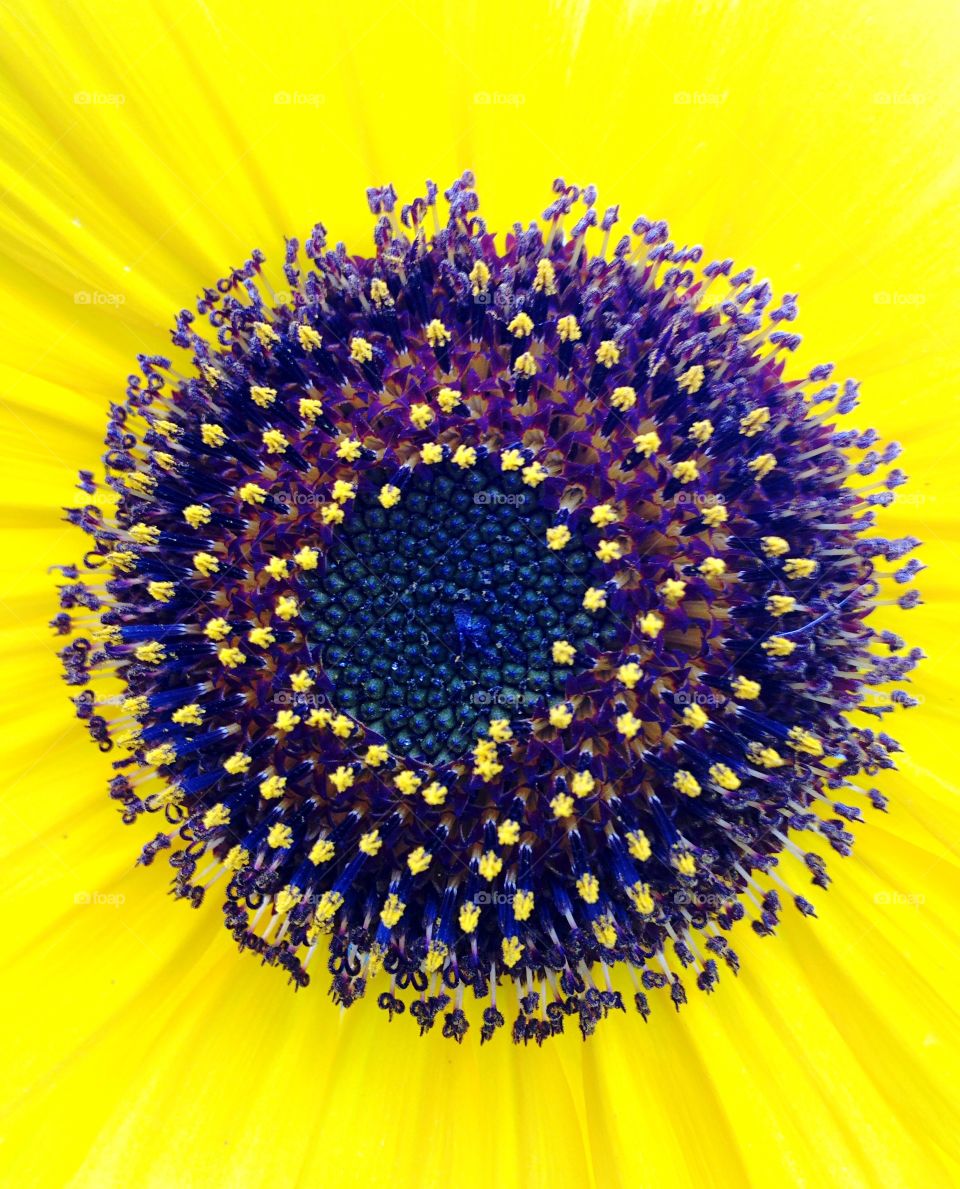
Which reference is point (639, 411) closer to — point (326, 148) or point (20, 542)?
point (326, 148)

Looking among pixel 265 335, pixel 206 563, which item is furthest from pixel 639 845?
pixel 265 335

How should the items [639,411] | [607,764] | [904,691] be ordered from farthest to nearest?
[904,691] < [639,411] < [607,764]

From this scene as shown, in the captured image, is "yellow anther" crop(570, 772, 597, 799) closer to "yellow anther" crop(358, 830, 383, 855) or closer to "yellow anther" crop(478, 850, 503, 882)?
"yellow anther" crop(478, 850, 503, 882)

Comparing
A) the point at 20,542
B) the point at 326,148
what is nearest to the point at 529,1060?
the point at 20,542

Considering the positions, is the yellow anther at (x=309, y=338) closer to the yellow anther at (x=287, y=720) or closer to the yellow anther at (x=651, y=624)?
A: the yellow anther at (x=287, y=720)

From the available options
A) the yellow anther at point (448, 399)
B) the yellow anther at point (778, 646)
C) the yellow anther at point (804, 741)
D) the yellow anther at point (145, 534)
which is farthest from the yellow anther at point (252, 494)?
the yellow anther at point (804, 741)

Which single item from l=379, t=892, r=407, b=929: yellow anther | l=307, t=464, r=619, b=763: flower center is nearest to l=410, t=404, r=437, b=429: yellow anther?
l=307, t=464, r=619, b=763: flower center

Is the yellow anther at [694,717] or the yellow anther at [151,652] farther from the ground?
the yellow anther at [694,717]
